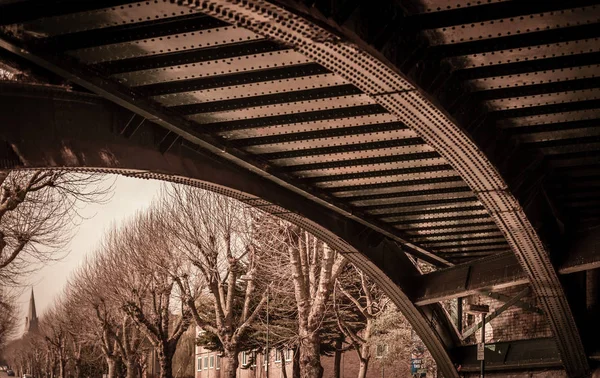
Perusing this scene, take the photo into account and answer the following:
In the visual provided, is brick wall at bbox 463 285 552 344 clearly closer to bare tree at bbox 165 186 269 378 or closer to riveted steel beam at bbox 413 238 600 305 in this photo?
riveted steel beam at bbox 413 238 600 305

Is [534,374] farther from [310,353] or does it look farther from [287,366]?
[287,366]

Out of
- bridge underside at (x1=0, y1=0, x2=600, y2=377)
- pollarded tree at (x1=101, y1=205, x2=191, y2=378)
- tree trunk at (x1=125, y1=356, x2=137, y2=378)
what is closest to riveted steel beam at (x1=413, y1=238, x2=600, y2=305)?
bridge underside at (x1=0, y1=0, x2=600, y2=377)

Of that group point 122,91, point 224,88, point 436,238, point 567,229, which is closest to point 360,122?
point 224,88

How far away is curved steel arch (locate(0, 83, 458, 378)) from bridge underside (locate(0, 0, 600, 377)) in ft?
0.08

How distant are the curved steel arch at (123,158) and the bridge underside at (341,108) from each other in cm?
3

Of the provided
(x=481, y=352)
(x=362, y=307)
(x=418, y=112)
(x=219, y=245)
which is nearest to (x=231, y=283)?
(x=219, y=245)

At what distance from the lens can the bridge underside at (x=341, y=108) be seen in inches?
381

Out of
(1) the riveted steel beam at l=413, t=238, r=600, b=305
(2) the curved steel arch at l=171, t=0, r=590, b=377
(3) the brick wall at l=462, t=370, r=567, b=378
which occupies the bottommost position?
(3) the brick wall at l=462, t=370, r=567, b=378

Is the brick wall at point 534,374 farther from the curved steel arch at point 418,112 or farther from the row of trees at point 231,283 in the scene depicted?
the row of trees at point 231,283

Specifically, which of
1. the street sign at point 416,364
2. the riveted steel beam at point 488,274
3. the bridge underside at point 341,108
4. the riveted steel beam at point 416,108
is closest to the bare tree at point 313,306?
the street sign at point 416,364

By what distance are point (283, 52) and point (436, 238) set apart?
35.7ft

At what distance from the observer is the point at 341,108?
12.9m

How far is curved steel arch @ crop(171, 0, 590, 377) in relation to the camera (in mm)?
7754

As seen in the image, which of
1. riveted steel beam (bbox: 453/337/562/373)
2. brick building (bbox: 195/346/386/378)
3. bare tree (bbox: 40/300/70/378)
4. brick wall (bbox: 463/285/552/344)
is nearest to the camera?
riveted steel beam (bbox: 453/337/562/373)
